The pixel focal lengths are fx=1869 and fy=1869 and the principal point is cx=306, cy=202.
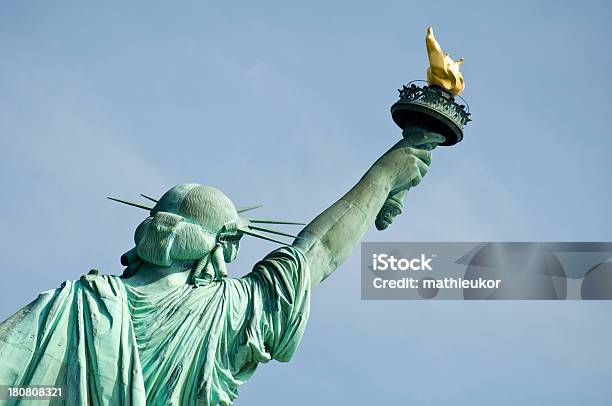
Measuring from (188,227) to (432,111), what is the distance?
10.9 feet

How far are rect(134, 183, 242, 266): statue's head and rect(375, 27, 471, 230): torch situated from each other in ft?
7.35

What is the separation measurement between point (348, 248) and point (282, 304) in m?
1.37

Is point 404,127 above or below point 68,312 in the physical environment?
above

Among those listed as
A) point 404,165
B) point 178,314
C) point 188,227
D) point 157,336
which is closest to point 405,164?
point 404,165

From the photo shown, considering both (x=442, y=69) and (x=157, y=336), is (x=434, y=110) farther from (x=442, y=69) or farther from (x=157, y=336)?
(x=157, y=336)

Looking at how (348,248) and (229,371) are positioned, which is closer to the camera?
(229,371)

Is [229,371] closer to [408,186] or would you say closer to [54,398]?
[54,398]

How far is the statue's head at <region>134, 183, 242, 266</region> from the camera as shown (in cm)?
1883

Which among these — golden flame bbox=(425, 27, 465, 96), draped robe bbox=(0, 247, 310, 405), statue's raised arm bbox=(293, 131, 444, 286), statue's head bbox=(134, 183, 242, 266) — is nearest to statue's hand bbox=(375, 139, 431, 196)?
statue's raised arm bbox=(293, 131, 444, 286)

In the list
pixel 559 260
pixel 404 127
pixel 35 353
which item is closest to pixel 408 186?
pixel 404 127

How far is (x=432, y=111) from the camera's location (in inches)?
810

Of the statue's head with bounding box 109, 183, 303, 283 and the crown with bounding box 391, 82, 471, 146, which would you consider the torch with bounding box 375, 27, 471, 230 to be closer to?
the crown with bounding box 391, 82, 471, 146

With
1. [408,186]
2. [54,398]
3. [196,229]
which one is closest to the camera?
[54,398]

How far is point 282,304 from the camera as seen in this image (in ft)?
62.4
